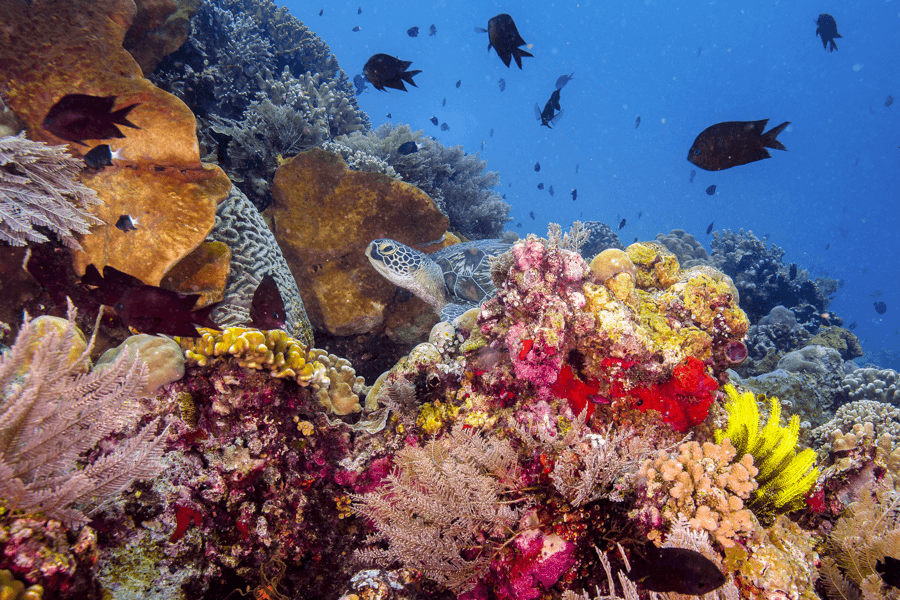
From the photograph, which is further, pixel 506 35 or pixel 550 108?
pixel 550 108

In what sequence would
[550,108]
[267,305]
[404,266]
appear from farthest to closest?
[550,108] < [404,266] < [267,305]

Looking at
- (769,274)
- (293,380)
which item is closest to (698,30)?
(769,274)

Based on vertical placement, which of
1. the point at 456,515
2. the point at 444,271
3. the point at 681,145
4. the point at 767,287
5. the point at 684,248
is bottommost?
the point at 456,515

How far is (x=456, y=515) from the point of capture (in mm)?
2158

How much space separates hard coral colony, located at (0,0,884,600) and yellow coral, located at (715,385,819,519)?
0.05 ft

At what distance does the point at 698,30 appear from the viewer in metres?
98.9

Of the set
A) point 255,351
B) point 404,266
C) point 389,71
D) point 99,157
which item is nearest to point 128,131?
point 99,157

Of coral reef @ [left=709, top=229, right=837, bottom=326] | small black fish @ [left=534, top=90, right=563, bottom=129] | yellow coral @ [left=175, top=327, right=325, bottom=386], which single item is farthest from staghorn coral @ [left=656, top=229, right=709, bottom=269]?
yellow coral @ [left=175, top=327, right=325, bottom=386]

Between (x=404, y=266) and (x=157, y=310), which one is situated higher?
(x=404, y=266)

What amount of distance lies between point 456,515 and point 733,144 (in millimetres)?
4456

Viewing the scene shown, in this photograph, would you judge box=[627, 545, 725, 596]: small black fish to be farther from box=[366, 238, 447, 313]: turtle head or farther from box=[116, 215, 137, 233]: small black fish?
box=[116, 215, 137, 233]: small black fish

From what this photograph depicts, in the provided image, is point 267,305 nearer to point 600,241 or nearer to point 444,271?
point 444,271

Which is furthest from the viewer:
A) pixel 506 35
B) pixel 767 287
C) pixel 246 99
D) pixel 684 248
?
pixel 684 248

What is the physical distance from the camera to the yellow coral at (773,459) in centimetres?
222
